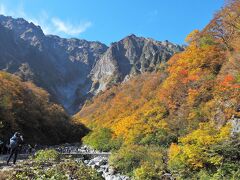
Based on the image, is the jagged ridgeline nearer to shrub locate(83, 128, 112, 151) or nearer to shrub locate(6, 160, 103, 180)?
shrub locate(83, 128, 112, 151)

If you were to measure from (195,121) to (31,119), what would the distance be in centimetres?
3829

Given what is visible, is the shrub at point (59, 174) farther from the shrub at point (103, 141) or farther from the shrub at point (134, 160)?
the shrub at point (103, 141)

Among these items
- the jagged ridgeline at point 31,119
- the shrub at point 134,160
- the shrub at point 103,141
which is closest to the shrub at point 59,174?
the shrub at point 134,160

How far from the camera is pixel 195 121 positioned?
1300 inches

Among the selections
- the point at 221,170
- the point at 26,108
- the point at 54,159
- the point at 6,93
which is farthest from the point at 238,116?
the point at 26,108

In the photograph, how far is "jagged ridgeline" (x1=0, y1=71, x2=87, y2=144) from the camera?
49.8 metres

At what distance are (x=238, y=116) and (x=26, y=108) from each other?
4556 centimetres

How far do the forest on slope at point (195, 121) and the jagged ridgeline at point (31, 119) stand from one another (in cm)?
1319

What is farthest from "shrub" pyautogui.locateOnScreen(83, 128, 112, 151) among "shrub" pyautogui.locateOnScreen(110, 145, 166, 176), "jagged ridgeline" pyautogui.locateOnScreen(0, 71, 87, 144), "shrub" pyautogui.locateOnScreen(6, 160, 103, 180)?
"shrub" pyautogui.locateOnScreen(6, 160, 103, 180)

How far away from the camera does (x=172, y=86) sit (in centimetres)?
4491

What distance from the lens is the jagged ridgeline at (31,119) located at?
49.8 metres

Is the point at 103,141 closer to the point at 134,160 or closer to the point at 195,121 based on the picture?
the point at 195,121

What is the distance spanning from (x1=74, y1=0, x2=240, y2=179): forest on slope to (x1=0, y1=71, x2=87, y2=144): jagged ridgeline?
13.2 m

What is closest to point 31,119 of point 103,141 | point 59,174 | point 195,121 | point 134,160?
point 103,141
